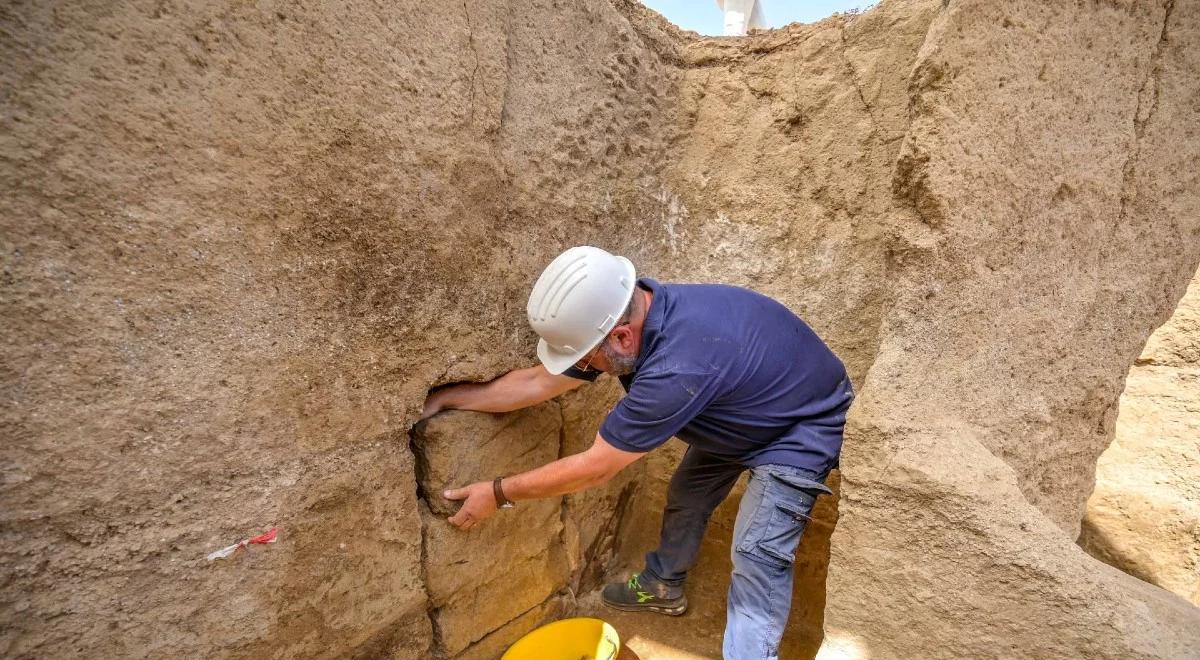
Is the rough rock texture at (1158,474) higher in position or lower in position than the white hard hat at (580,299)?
lower

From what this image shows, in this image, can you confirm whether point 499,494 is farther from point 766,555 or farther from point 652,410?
point 766,555

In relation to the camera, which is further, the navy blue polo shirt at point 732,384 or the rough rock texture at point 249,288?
the navy blue polo shirt at point 732,384

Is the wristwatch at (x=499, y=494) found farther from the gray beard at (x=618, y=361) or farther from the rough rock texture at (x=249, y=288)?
the gray beard at (x=618, y=361)

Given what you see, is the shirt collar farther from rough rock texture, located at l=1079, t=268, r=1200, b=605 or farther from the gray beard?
rough rock texture, located at l=1079, t=268, r=1200, b=605

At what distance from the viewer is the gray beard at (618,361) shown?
60.3 inches

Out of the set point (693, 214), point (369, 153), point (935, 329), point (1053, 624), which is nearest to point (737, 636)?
point (1053, 624)

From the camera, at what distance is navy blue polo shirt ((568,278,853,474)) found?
4.67 feet

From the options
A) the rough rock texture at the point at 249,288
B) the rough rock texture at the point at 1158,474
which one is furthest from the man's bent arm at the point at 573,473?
the rough rock texture at the point at 1158,474

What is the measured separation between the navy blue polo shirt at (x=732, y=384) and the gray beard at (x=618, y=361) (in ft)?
0.07

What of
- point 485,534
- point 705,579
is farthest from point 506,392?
point 705,579

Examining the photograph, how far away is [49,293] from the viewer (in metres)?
0.92

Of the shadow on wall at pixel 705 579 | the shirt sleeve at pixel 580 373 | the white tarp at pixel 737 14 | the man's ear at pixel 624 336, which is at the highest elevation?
the white tarp at pixel 737 14

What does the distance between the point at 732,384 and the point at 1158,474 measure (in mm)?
2482

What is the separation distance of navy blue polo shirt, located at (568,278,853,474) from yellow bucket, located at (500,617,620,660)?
72 cm
